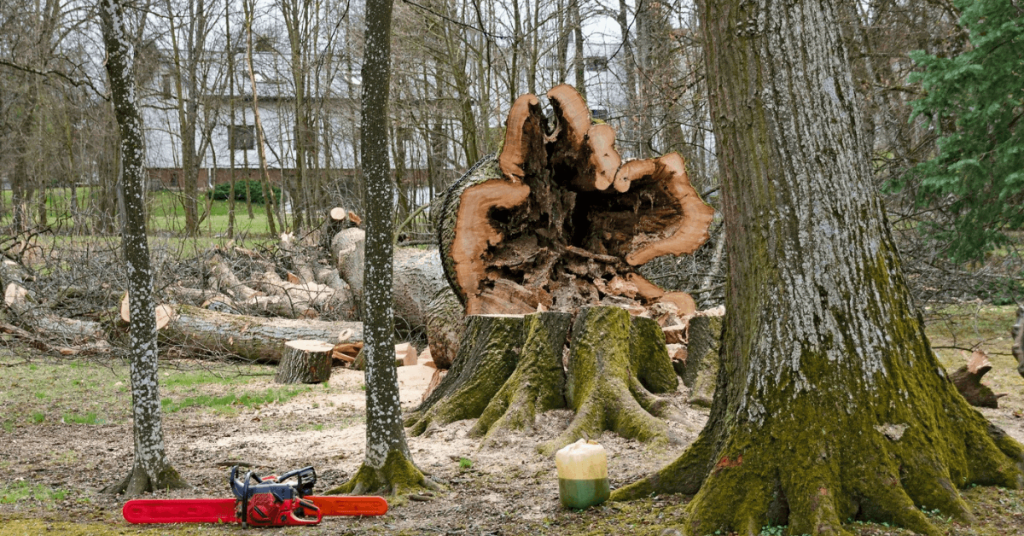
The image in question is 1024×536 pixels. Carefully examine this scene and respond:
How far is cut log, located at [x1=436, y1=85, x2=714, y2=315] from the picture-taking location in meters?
6.23

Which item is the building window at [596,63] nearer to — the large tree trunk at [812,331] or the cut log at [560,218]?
the cut log at [560,218]

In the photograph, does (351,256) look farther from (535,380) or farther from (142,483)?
(142,483)

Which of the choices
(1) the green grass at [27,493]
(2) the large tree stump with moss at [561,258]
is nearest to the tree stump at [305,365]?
(2) the large tree stump with moss at [561,258]

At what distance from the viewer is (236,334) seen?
10031 mm

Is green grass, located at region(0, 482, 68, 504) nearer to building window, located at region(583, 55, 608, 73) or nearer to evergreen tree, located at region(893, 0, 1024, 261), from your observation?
building window, located at region(583, 55, 608, 73)

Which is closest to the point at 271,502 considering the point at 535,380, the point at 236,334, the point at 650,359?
the point at 535,380

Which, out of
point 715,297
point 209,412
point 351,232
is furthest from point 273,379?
point 715,297

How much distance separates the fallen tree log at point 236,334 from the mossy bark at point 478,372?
466 centimetres

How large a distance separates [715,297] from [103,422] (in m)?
6.75

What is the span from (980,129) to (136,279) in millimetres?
8863

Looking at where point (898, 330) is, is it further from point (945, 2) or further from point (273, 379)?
point (945, 2)

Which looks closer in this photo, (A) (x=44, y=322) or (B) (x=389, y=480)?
(B) (x=389, y=480)

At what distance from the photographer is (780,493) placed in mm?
2916

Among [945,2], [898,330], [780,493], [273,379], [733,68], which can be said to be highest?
[945,2]
